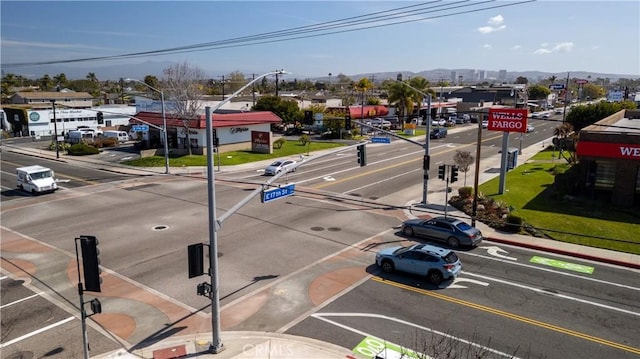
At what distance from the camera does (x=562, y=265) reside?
2211 cm

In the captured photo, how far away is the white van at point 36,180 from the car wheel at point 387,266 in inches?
1179

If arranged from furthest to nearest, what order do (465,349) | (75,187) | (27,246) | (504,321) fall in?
(75,187)
(27,246)
(504,321)
(465,349)

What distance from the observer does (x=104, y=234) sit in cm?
2609

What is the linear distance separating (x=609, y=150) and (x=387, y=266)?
19.5m

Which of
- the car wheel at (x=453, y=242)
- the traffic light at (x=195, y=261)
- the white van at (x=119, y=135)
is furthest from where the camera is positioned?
the white van at (x=119, y=135)

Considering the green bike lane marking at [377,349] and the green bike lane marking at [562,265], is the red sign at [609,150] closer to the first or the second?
the green bike lane marking at [562,265]

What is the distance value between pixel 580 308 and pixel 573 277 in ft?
11.5

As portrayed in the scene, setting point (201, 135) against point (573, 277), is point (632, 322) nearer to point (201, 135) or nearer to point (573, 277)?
point (573, 277)

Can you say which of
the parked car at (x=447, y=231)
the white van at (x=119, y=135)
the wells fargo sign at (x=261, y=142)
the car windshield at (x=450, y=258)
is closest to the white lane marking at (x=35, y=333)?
the car windshield at (x=450, y=258)

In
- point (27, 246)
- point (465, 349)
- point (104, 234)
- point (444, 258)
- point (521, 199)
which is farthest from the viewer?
point (521, 199)

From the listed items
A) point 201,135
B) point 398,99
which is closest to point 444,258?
point 201,135

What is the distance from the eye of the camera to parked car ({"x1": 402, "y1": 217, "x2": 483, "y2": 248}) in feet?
79.1

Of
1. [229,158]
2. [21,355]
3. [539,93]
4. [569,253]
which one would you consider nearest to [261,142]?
[229,158]

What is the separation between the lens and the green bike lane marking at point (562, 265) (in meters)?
21.5
